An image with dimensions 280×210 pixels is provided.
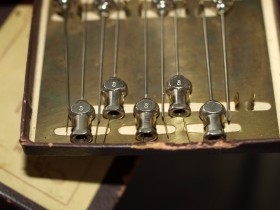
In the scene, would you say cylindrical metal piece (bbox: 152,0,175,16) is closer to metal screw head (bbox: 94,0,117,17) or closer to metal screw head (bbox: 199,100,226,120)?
metal screw head (bbox: 94,0,117,17)

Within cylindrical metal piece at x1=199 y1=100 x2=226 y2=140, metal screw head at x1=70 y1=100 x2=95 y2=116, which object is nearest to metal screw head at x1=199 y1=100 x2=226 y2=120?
cylindrical metal piece at x1=199 y1=100 x2=226 y2=140

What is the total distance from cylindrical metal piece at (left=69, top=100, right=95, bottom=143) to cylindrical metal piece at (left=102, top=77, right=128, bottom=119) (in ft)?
0.07

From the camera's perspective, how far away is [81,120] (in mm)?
740

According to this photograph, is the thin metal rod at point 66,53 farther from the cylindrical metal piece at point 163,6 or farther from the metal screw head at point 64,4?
the cylindrical metal piece at point 163,6

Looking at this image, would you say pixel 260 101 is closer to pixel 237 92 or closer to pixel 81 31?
pixel 237 92

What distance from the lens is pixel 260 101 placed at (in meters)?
0.79

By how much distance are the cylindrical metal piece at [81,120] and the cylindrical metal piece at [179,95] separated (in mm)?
97

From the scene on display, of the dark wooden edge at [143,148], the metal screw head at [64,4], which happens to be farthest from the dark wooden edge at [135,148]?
the metal screw head at [64,4]

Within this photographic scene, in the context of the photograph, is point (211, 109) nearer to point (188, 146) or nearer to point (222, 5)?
point (188, 146)

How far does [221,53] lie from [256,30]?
0.06 metres

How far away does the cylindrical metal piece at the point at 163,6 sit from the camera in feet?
2.83

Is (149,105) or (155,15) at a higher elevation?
(155,15)

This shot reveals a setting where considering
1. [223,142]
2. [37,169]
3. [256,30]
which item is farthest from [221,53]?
[37,169]

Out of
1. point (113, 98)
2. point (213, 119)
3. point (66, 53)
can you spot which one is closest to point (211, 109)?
point (213, 119)
